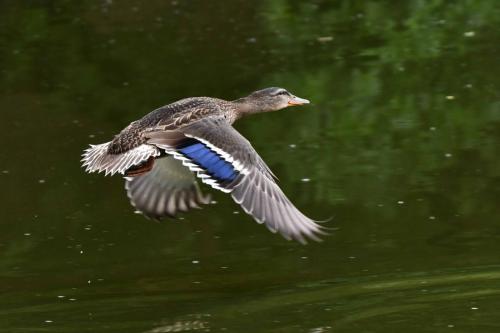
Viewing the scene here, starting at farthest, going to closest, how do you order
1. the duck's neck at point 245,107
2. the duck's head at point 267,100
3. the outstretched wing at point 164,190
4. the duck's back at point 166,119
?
the duck's head at point 267,100 → the duck's neck at point 245,107 → the outstretched wing at point 164,190 → the duck's back at point 166,119

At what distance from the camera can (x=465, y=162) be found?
425 inches

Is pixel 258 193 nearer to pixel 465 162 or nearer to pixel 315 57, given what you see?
pixel 465 162

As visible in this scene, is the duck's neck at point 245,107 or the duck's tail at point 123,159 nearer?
the duck's tail at point 123,159

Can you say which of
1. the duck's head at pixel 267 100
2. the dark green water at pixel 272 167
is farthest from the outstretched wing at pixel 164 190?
the duck's head at pixel 267 100

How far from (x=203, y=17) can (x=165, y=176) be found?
21.1 ft

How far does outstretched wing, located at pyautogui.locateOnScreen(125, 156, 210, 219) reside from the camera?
8938 millimetres

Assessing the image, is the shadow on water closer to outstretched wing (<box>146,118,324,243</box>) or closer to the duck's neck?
outstretched wing (<box>146,118,324,243</box>)

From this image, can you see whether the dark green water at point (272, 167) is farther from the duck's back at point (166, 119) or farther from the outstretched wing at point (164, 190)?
the duck's back at point (166, 119)

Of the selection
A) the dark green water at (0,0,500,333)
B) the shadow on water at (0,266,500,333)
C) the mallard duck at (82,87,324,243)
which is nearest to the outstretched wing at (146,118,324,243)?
the mallard duck at (82,87,324,243)

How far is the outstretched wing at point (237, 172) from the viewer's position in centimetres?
729

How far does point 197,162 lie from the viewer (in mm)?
7816

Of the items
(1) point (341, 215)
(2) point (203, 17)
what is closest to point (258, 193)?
(1) point (341, 215)

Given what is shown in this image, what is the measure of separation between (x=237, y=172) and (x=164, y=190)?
137cm

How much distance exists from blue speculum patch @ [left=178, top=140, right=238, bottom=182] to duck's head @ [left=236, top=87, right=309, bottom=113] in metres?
1.35
